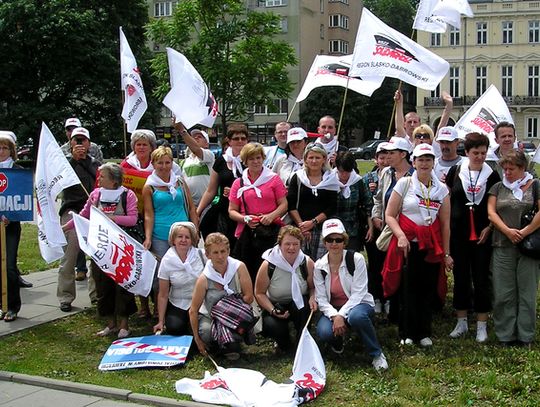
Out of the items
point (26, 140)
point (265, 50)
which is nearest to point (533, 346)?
point (265, 50)

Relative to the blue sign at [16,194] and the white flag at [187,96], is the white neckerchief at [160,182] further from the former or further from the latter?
the blue sign at [16,194]

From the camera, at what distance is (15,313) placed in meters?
8.08

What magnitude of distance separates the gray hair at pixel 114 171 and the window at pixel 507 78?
219ft

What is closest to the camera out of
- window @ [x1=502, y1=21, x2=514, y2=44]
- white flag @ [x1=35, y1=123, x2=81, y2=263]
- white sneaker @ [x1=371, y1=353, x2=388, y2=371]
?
white sneaker @ [x1=371, y1=353, x2=388, y2=371]

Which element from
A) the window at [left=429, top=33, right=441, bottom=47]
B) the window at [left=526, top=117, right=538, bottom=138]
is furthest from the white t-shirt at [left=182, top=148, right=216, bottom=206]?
the window at [left=526, top=117, right=538, bottom=138]

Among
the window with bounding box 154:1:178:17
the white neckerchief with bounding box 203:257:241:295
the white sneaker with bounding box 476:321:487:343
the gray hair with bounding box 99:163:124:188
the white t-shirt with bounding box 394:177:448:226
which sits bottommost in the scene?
the white sneaker with bounding box 476:321:487:343

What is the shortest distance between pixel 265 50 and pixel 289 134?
29545 millimetres

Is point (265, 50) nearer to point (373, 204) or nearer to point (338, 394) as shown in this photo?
point (373, 204)

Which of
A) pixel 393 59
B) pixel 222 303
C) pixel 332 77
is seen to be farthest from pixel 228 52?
pixel 222 303

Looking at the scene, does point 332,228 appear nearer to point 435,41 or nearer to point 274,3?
point 274,3

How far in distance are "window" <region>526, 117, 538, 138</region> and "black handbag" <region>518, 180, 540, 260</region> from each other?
66315 millimetres

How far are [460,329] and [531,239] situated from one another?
4.27 feet

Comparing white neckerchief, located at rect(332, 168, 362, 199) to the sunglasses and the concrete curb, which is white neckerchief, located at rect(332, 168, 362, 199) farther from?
the concrete curb

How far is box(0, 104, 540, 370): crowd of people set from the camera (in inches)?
255
